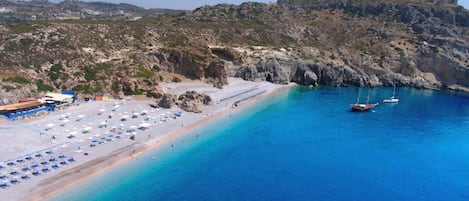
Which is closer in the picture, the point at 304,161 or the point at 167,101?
the point at 304,161

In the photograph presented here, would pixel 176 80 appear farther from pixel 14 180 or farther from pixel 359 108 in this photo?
pixel 14 180

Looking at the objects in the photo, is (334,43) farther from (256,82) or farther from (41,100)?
(41,100)

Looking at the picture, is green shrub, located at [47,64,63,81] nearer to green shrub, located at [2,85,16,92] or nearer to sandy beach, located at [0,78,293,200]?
green shrub, located at [2,85,16,92]

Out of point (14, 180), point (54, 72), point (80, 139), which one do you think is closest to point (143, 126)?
point (80, 139)

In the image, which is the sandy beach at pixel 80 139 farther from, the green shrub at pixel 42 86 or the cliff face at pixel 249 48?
the cliff face at pixel 249 48

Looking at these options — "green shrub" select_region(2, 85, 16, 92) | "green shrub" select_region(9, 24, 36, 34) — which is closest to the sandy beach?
"green shrub" select_region(2, 85, 16, 92)

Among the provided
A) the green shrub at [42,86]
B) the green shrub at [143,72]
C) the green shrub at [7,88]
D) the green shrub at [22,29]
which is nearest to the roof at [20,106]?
the green shrub at [7,88]

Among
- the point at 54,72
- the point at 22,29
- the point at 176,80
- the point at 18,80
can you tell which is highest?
the point at 22,29
